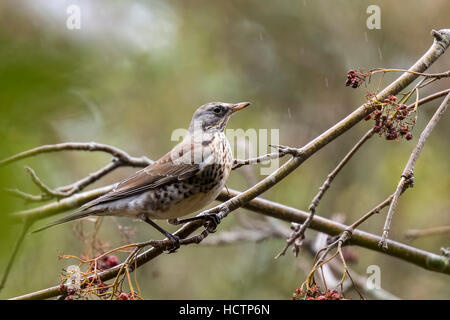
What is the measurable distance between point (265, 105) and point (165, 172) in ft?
11.9

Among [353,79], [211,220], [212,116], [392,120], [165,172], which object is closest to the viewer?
[392,120]

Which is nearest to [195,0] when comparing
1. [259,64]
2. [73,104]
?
[259,64]

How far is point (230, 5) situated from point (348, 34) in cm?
198

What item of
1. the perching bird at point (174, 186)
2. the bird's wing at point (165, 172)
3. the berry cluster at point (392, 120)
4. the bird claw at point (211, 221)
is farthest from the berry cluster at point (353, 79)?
the bird's wing at point (165, 172)

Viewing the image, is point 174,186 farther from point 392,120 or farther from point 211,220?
point 392,120

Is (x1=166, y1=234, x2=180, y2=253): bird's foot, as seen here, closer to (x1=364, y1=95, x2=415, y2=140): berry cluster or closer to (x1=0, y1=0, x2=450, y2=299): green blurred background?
(x1=364, y1=95, x2=415, y2=140): berry cluster

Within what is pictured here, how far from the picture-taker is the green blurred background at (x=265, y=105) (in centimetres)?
677

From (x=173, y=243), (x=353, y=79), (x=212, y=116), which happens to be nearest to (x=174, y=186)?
(x=212, y=116)

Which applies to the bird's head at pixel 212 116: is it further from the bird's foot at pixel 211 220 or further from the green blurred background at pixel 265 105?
the green blurred background at pixel 265 105

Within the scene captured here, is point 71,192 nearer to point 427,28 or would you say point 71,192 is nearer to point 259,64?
point 259,64

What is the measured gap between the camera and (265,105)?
25.6 feet

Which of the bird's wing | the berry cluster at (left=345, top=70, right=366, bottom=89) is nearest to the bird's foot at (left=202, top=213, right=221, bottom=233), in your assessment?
the bird's wing

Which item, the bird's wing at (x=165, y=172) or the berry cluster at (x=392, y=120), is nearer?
the berry cluster at (x=392, y=120)

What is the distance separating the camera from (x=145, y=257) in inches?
127
